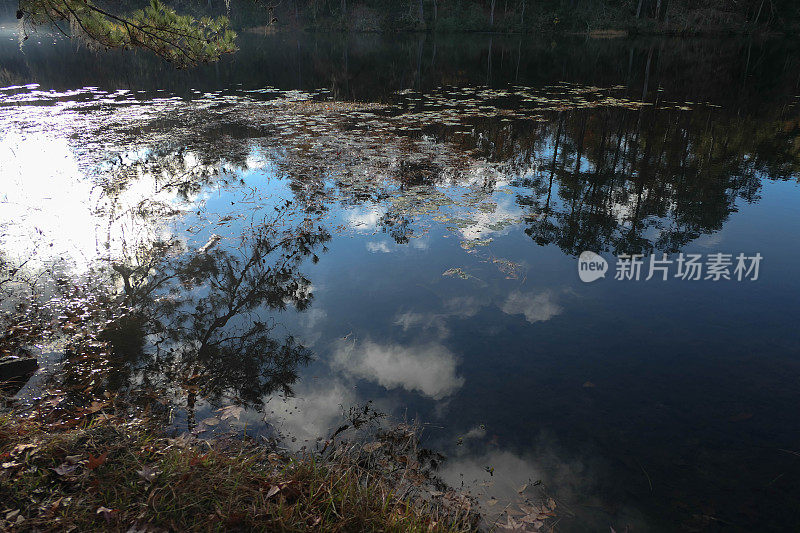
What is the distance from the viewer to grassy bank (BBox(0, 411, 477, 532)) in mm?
2641

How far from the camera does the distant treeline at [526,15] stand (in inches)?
1809

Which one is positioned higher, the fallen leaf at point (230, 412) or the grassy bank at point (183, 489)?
the grassy bank at point (183, 489)

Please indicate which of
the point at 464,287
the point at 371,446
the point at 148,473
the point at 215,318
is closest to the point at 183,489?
the point at 148,473

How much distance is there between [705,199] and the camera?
338 inches

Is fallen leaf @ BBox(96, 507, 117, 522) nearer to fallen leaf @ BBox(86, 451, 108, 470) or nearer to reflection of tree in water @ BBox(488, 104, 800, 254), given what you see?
fallen leaf @ BBox(86, 451, 108, 470)

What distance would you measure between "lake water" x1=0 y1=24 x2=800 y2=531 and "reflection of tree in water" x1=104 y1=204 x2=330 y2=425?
0.11 feet

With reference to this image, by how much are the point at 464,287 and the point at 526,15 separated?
60487mm

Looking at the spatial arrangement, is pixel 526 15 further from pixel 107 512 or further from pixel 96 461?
pixel 107 512

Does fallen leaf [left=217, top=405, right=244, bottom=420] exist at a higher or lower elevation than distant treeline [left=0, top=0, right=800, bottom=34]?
lower

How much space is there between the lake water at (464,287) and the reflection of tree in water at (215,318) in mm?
32

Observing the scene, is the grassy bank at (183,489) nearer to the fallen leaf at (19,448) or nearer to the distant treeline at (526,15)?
the fallen leaf at (19,448)

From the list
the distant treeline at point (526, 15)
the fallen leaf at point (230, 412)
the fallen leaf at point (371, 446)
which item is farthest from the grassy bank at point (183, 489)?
the distant treeline at point (526, 15)

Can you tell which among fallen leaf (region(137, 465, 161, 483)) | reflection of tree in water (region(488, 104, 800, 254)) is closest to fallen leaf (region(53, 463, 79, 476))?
fallen leaf (region(137, 465, 161, 483))

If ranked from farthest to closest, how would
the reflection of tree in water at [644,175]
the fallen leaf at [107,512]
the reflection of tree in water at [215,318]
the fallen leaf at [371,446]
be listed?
the reflection of tree in water at [644,175], the reflection of tree in water at [215,318], the fallen leaf at [371,446], the fallen leaf at [107,512]
